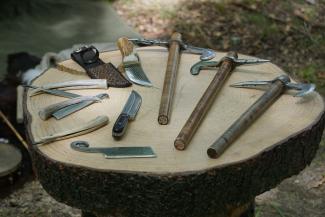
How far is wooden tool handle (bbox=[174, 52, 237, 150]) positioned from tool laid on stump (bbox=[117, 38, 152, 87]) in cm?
27

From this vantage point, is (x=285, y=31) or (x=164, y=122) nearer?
(x=164, y=122)

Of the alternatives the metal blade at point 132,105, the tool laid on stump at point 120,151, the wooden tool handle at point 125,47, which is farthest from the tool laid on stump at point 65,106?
the wooden tool handle at point 125,47

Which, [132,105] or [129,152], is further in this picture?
[132,105]

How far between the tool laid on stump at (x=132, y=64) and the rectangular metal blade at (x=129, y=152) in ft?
1.64

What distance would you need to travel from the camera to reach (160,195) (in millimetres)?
1749

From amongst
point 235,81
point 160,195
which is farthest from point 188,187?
point 235,81

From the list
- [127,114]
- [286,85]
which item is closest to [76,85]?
[127,114]

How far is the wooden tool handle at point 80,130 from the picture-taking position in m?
1.91

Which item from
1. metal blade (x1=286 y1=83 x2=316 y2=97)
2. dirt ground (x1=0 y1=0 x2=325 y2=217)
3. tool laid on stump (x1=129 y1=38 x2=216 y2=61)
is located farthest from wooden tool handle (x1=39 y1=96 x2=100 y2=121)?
dirt ground (x1=0 y1=0 x2=325 y2=217)

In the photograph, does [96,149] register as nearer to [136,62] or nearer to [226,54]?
[136,62]

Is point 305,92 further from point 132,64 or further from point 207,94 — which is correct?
point 132,64

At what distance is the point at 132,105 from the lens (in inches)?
82.9

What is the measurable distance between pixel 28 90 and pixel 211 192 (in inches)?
35.1

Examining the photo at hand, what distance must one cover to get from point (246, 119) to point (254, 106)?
99mm
